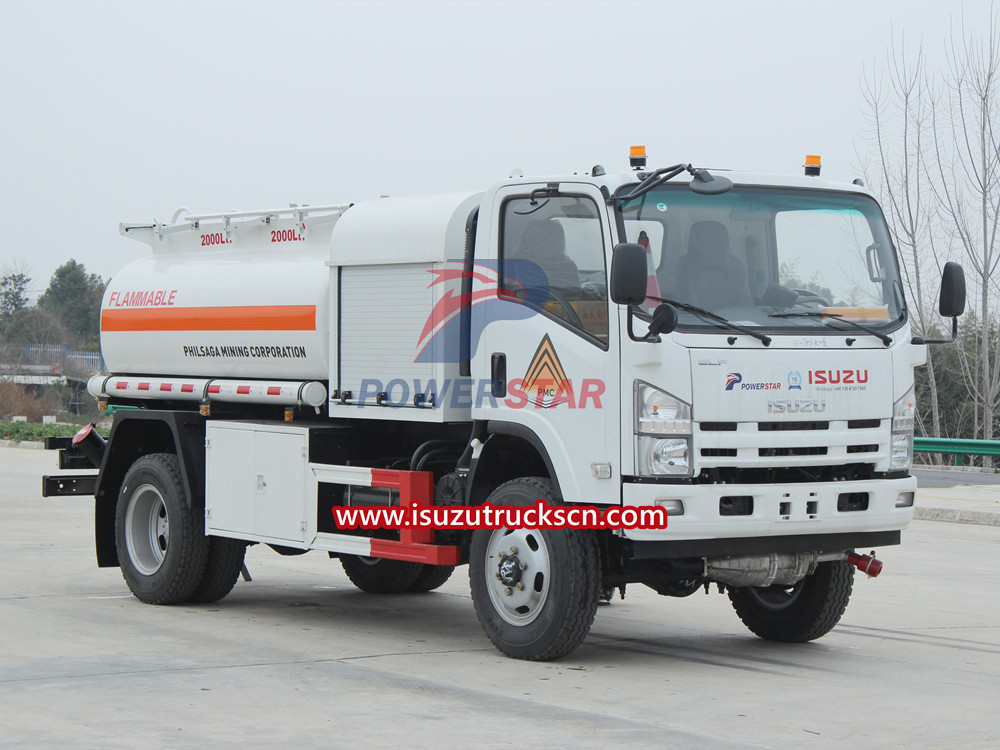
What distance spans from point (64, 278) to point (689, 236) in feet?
290

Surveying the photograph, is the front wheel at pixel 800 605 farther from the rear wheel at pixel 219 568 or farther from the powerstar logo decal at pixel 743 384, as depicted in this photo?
the rear wheel at pixel 219 568

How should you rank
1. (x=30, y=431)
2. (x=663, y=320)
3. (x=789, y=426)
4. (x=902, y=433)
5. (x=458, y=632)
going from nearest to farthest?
(x=663, y=320)
(x=789, y=426)
(x=902, y=433)
(x=458, y=632)
(x=30, y=431)

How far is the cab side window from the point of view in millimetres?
8312

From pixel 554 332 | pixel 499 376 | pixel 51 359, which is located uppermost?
pixel 51 359

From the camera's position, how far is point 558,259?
8609 mm

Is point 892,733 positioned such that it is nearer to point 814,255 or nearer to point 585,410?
point 585,410

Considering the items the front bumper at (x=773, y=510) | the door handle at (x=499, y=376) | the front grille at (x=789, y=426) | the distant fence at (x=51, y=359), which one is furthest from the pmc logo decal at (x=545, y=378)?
the distant fence at (x=51, y=359)

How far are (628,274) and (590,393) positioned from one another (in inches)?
33.8

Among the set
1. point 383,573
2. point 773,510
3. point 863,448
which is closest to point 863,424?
point 863,448

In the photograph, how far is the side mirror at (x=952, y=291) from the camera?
887cm

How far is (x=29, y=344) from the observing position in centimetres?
7356

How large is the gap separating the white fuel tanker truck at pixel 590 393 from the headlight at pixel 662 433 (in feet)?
Answer: 0.04

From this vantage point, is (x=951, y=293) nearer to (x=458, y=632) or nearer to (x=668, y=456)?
(x=668, y=456)

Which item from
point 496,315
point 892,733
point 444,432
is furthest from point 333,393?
point 892,733
